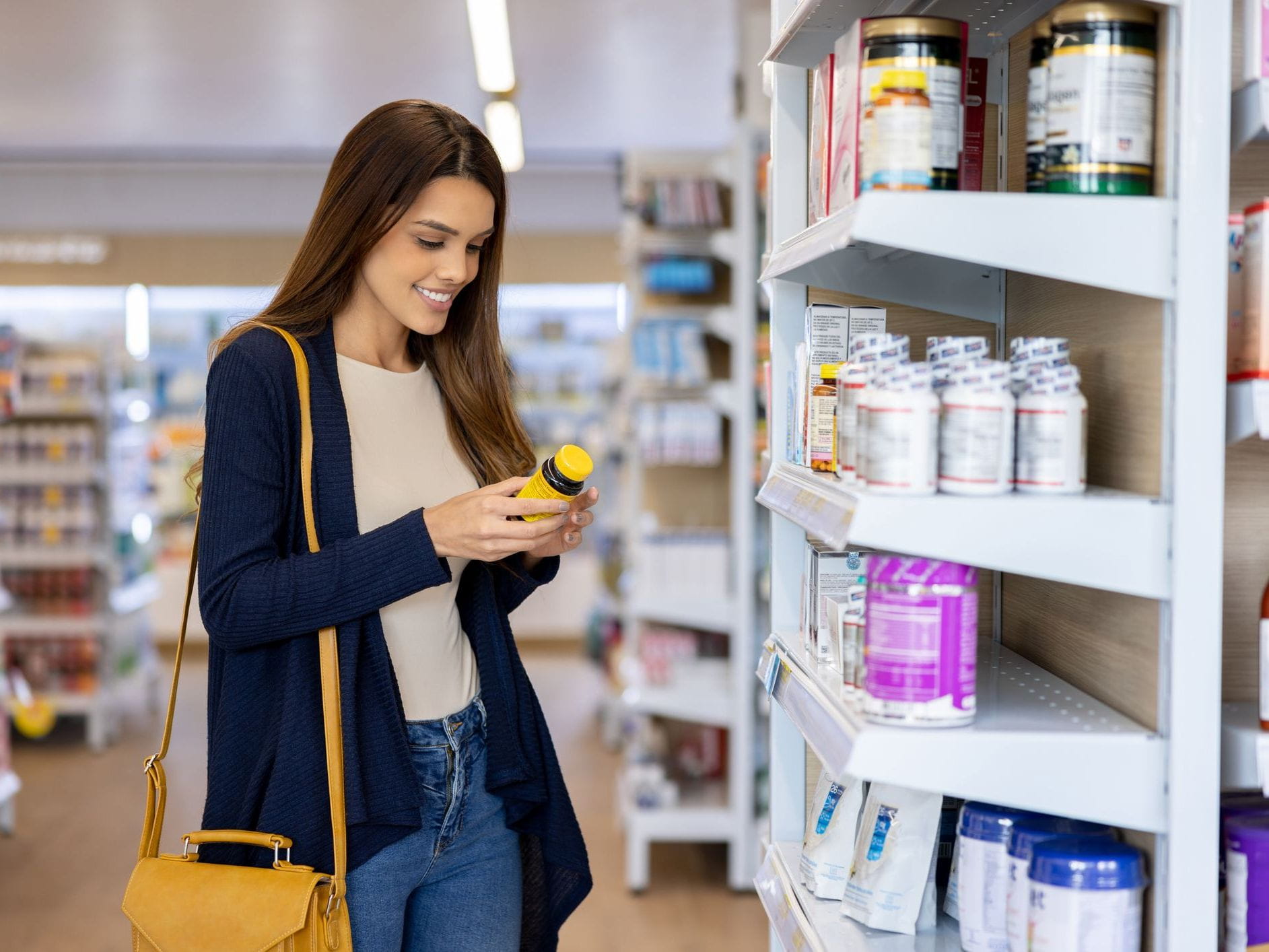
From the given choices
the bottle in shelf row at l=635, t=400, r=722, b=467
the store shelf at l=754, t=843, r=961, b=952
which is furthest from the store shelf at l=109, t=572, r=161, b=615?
the store shelf at l=754, t=843, r=961, b=952

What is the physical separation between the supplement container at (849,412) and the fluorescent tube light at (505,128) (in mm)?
4661

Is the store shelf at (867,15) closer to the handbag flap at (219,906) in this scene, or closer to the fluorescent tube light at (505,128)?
the handbag flap at (219,906)

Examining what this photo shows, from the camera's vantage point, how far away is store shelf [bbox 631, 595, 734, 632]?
14.5ft

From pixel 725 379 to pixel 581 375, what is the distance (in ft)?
18.2

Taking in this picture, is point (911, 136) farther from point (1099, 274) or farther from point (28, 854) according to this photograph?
point (28, 854)

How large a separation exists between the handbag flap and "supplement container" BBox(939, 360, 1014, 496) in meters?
0.94

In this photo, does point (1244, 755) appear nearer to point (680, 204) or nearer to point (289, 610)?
point (289, 610)

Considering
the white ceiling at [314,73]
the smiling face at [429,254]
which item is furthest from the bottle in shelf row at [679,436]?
the smiling face at [429,254]

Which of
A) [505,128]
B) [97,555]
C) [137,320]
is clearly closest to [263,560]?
[505,128]

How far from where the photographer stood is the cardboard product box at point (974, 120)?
1637mm

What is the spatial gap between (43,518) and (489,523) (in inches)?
226

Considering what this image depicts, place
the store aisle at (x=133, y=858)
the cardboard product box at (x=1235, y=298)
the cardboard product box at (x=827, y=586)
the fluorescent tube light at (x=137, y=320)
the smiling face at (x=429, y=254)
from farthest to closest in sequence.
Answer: the fluorescent tube light at (x=137, y=320), the store aisle at (x=133, y=858), the smiling face at (x=429, y=254), the cardboard product box at (x=827, y=586), the cardboard product box at (x=1235, y=298)

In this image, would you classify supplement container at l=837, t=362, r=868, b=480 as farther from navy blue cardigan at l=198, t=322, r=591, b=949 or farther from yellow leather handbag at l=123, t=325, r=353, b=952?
yellow leather handbag at l=123, t=325, r=353, b=952

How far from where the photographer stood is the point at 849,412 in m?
1.44
